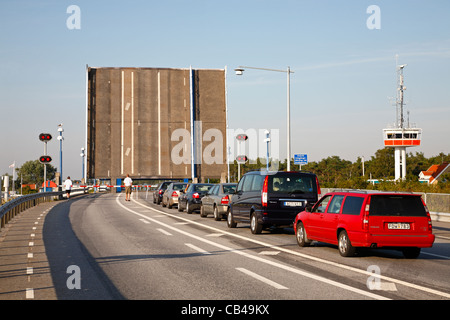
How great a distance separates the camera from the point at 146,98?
39.8 m

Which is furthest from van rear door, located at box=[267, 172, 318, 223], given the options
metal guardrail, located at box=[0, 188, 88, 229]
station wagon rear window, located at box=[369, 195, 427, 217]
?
metal guardrail, located at box=[0, 188, 88, 229]

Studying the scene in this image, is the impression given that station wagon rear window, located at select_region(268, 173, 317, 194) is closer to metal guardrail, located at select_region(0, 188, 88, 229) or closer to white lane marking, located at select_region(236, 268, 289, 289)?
white lane marking, located at select_region(236, 268, 289, 289)

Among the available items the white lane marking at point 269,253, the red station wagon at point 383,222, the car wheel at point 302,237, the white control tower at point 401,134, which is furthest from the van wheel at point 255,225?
the white control tower at point 401,134

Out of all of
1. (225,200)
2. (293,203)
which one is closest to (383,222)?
(293,203)

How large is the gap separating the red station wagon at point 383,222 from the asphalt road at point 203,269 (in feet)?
1.22

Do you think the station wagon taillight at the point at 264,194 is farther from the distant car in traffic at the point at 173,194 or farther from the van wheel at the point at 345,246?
the distant car in traffic at the point at 173,194

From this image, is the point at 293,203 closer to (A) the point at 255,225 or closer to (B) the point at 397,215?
(A) the point at 255,225

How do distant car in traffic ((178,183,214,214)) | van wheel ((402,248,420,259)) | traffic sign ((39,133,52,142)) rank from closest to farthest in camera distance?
van wheel ((402,248,420,259)), distant car in traffic ((178,183,214,214)), traffic sign ((39,133,52,142))

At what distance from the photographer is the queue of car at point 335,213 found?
1197 centimetres

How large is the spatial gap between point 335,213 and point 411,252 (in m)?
1.81

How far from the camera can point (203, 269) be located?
34.1 feet

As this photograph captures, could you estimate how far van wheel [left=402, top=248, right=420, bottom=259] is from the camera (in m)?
12.6

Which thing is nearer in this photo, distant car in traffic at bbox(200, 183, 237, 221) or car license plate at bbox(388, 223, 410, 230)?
car license plate at bbox(388, 223, 410, 230)

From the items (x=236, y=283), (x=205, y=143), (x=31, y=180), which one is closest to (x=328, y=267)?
(x=236, y=283)
